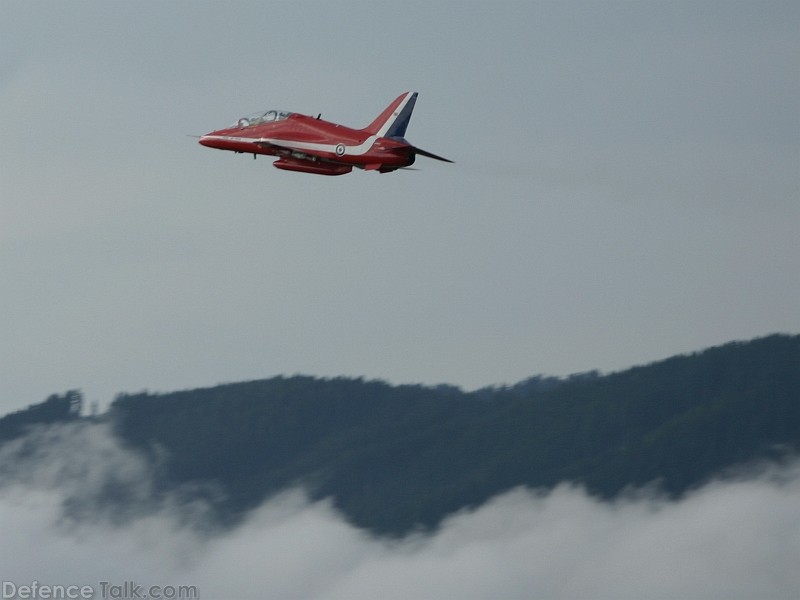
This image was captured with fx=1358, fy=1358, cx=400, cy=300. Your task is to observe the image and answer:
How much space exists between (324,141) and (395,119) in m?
4.20

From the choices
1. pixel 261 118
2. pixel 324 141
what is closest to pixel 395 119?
pixel 324 141

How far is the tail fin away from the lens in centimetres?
7425

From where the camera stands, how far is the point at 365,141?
73062 millimetres

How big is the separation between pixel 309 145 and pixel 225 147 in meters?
7.09

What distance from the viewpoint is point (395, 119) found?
75312 millimetres

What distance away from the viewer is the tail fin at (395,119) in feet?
244

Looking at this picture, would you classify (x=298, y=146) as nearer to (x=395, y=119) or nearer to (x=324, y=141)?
(x=324, y=141)

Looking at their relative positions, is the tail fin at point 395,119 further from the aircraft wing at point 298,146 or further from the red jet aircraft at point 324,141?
the aircraft wing at point 298,146

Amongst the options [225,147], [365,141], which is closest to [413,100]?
[365,141]

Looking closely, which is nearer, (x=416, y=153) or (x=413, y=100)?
(x=416, y=153)

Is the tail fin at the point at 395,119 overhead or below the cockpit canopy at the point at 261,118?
below

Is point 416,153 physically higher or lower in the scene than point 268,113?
lower

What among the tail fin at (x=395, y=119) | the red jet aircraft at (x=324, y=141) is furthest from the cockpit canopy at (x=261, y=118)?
the tail fin at (x=395, y=119)

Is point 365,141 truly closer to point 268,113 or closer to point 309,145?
point 309,145
